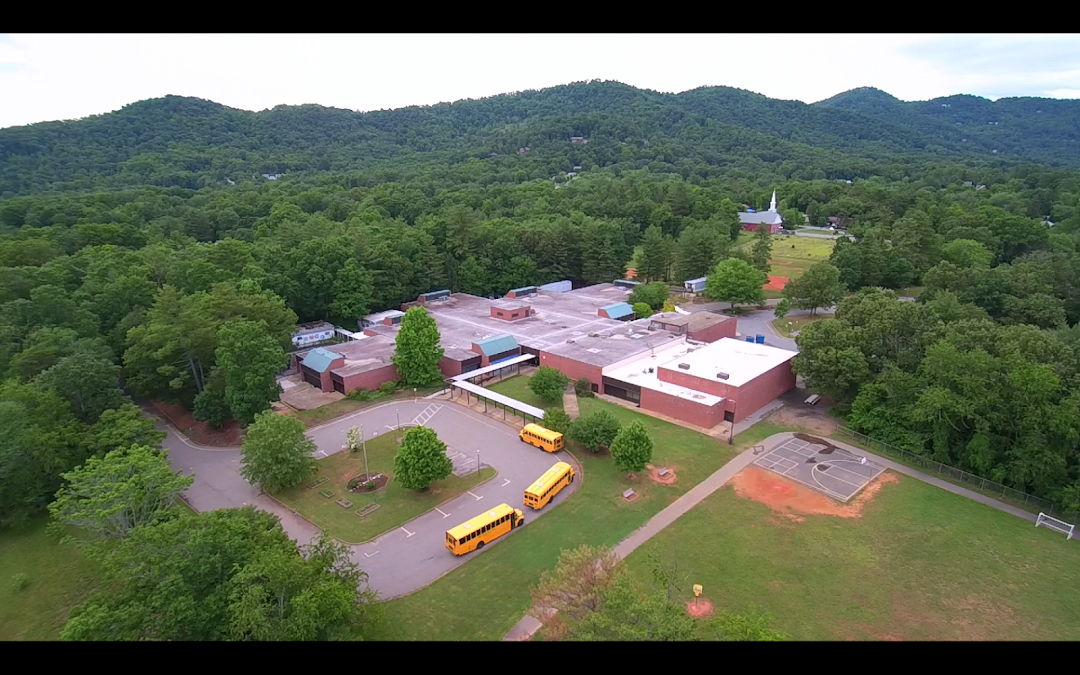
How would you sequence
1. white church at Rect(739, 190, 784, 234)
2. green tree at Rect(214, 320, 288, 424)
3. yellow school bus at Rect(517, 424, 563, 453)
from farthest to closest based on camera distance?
white church at Rect(739, 190, 784, 234)
green tree at Rect(214, 320, 288, 424)
yellow school bus at Rect(517, 424, 563, 453)

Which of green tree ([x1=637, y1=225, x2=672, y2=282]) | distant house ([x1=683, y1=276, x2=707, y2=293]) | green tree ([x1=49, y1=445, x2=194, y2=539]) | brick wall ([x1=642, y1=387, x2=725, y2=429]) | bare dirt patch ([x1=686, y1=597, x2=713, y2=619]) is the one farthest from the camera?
green tree ([x1=637, y1=225, x2=672, y2=282])

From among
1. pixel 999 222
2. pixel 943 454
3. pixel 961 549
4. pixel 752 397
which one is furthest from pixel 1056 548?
pixel 999 222

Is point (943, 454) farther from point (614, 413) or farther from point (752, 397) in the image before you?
point (614, 413)

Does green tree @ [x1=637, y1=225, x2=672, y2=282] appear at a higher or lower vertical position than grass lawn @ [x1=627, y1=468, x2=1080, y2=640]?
higher

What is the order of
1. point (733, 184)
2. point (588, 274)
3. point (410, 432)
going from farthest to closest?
point (733, 184) → point (588, 274) → point (410, 432)

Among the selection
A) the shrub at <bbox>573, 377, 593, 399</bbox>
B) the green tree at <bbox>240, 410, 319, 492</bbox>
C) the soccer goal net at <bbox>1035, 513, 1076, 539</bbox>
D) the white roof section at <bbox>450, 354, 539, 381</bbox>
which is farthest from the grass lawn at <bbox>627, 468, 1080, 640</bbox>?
the white roof section at <bbox>450, 354, 539, 381</bbox>

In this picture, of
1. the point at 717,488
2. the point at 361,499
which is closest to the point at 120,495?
the point at 361,499

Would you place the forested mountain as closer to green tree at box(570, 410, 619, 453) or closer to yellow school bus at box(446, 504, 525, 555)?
green tree at box(570, 410, 619, 453)
